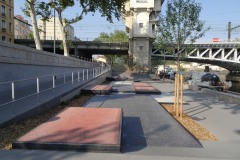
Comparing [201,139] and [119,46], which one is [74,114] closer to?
[201,139]

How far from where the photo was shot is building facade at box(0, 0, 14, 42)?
7050cm

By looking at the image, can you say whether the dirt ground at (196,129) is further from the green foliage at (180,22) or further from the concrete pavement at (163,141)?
the green foliage at (180,22)

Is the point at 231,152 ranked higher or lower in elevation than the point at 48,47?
lower

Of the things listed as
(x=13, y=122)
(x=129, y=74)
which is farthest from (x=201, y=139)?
(x=129, y=74)

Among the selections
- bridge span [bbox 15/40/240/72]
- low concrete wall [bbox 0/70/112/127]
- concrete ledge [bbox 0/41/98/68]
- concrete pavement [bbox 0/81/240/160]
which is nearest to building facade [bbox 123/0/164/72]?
bridge span [bbox 15/40/240/72]

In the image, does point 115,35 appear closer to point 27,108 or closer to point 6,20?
point 6,20

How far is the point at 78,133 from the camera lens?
6531 millimetres

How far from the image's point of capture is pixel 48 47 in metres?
77.4

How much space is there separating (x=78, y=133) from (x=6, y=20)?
73.7m

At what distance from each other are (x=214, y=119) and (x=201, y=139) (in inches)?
127

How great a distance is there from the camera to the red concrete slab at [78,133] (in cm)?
586

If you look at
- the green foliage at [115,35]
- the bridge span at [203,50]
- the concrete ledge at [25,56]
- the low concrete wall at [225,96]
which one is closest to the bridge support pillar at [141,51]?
the bridge span at [203,50]

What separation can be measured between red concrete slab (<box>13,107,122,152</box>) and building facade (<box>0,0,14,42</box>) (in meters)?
66.6

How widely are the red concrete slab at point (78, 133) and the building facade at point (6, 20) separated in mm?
66574
